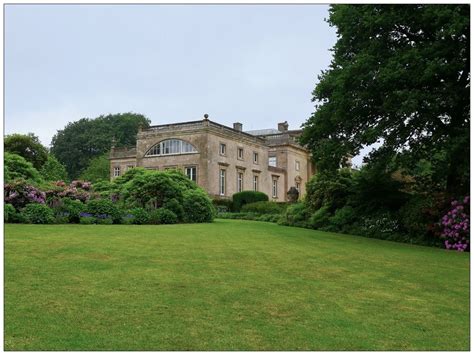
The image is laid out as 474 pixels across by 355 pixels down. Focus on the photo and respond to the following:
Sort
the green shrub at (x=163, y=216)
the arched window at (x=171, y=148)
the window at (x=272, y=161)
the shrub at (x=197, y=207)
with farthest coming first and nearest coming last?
the window at (x=272, y=161) → the arched window at (x=171, y=148) → the shrub at (x=197, y=207) → the green shrub at (x=163, y=216)

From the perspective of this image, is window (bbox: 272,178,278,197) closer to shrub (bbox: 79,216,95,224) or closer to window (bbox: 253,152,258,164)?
window (bbox: 253,152,258,164)

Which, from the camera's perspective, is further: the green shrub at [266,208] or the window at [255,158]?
the window at [255,158]

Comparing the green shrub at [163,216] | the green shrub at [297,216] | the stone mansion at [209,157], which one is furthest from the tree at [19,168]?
the stone mansion at [209,157]

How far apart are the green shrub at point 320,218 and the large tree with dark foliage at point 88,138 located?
49774 mm

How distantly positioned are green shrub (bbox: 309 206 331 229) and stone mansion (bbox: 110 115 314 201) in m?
19.6

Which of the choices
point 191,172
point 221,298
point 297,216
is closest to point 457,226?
point 297,216

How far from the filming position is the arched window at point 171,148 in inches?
1742

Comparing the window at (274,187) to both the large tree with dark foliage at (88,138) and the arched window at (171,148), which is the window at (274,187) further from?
the large tree with dark foliage at (88,138)

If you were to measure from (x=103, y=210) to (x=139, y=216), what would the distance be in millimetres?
1214

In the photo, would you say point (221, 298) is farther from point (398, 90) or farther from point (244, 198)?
point (244, 198)

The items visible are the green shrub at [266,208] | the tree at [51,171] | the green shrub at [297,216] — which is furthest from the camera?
the tree at [51,171]

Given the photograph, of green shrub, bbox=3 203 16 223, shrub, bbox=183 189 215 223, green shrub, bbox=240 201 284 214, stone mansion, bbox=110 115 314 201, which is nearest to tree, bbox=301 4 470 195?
shrub, bbox=183 189 215 223

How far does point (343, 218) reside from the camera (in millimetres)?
18656

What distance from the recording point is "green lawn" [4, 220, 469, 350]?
5043 millimetres
